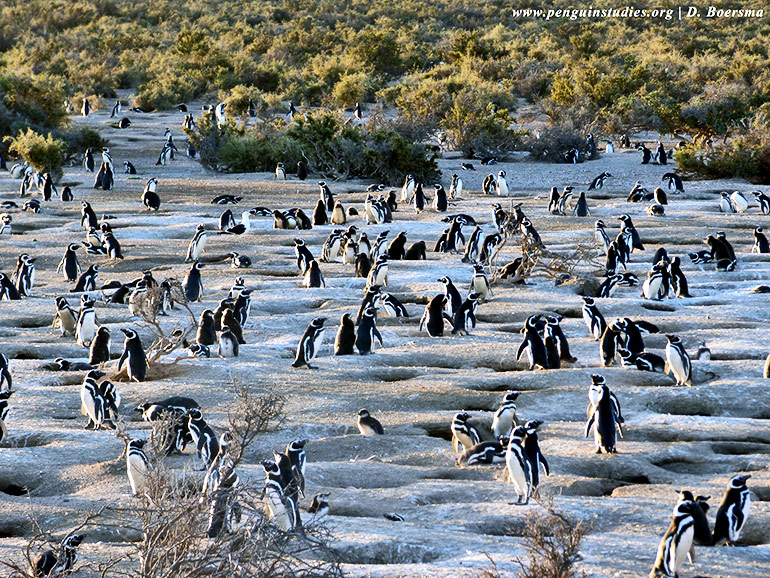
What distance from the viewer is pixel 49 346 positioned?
1244cm

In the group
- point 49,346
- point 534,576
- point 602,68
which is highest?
point 602,68

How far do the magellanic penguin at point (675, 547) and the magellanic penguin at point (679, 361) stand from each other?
4174mm

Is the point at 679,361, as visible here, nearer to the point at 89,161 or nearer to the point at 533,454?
the point at 533,454

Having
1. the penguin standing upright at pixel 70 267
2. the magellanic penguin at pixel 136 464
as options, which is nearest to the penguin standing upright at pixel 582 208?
the penguin standing upright at pixel 70 267

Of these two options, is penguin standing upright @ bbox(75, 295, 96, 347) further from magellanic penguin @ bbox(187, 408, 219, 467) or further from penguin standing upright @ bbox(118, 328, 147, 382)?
magellanic penguin @ bbox(187, 408, 219, 467)

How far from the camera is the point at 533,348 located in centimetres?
1113

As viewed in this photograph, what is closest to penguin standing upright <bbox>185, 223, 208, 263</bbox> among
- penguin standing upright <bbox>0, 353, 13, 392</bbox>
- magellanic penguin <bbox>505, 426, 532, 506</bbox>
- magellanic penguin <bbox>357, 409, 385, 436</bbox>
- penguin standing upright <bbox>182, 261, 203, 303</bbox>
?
penguin standing upright <bbox>182, 261, 203, 303</bbox>

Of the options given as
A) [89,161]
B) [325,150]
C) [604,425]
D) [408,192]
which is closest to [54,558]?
[604,425]

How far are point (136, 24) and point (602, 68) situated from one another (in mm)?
30414

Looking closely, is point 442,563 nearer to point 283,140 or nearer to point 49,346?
point 49,346

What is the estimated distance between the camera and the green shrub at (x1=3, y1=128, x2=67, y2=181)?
958 inches

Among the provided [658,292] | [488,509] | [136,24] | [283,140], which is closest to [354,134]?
[283,140]

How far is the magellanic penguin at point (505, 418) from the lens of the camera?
9.11 m

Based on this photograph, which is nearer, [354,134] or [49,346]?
[49,346]
